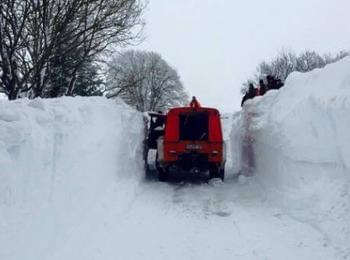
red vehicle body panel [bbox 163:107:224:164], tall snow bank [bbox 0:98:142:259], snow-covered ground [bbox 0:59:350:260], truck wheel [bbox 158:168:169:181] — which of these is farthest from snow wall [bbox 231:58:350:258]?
tall snow bank [bbox 0:98:142:259]

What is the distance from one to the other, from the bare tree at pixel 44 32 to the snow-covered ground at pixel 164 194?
3875 millimetres

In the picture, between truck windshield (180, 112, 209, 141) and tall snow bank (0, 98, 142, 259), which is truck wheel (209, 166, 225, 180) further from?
tall snow bank (0, 98, 142, 259)

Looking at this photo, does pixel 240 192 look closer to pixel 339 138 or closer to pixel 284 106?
pixel 284 106

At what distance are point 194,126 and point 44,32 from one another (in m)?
5.21

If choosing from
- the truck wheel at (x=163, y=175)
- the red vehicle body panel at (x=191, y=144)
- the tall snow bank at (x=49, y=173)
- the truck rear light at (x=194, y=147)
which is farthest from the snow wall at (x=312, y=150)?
the tall snow bank at (x=49, y=173)

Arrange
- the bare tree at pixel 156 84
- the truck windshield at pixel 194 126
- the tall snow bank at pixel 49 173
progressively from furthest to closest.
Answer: the bare tree at pixel 156 84
the truck windshield at pixel 194 126
the tall snow bank at pixel 49 173

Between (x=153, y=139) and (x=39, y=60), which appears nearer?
(x=39, y=60)

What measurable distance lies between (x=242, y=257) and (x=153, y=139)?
1106 cm

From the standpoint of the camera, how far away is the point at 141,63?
221 feet

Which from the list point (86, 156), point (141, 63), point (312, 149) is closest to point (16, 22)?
Answer: point (86, 156)

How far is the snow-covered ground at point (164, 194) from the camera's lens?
5.50 metres

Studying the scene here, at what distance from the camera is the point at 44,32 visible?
14.9m

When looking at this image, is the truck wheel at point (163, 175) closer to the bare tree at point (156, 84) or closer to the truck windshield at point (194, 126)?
the truck windshield at point (194, 126)

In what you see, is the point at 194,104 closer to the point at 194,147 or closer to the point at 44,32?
the point at 194,147
